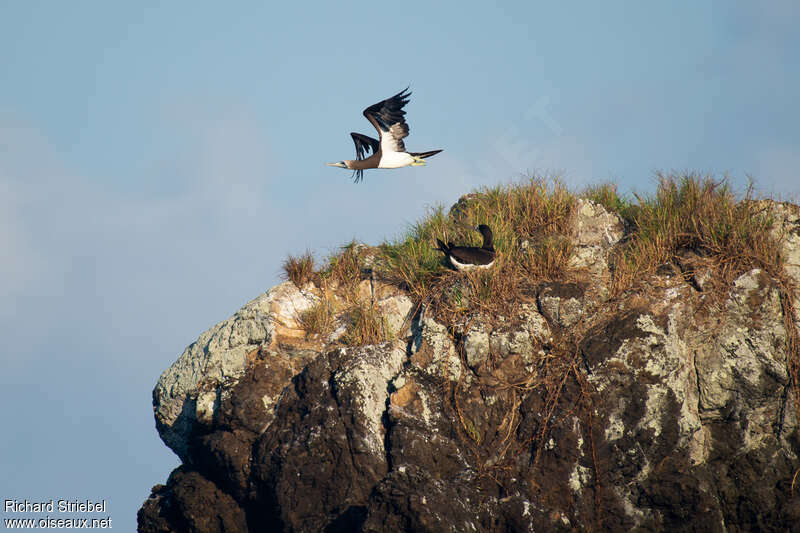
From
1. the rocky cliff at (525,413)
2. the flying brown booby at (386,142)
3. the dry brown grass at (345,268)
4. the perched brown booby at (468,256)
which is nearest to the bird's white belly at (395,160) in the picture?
the flying brown booby at (386,142)

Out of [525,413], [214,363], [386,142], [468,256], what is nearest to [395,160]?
[386,142]

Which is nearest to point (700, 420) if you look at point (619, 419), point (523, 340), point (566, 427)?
point (619, 419)

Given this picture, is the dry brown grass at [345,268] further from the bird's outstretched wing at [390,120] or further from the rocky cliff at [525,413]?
the bird's outstretched wing at [390,120]

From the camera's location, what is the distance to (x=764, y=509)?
8164 mm

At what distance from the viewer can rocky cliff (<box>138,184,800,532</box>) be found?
8109mm

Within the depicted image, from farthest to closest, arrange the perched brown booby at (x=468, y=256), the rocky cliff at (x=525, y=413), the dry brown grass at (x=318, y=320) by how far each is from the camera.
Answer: the dry brown grass at (x=318, y=320) < the perched brown booby at (x=468, y=256) < the rocky cliff at (x=525, y=413)

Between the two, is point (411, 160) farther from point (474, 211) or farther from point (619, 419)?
point (619, 419)

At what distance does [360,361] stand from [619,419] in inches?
122

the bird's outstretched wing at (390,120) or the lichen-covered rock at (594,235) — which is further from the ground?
the bird's outstretched wing at (390,120)

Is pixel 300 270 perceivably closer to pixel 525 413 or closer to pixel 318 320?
pixel 318 320

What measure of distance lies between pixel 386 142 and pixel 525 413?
5134mm

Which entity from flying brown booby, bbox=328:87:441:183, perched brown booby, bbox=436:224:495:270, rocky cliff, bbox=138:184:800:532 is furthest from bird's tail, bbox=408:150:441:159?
rocky cliff, bbox=138:184:800:532

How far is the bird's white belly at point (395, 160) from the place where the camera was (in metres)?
11.9

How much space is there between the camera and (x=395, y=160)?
39.3ft
